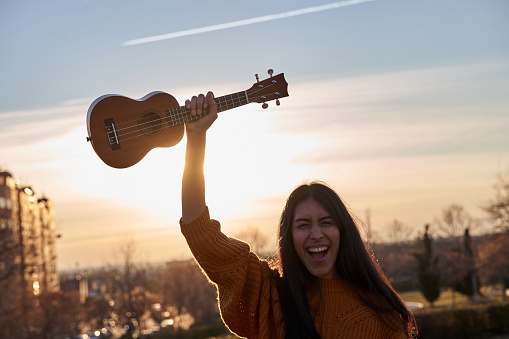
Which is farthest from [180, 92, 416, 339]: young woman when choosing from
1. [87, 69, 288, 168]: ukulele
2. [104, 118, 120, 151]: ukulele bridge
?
[104, 118, 120, 151]: ukulele bridge

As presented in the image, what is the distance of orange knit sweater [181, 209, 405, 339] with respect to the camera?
9.89ft

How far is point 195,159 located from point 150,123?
0.62 m

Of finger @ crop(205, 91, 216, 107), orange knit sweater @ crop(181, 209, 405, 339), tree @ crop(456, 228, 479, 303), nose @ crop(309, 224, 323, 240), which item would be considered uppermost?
finger @ crop(205, 91, 216, 107)

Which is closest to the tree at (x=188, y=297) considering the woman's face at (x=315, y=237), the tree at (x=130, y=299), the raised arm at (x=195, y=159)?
the tree at (x=130, y=299)

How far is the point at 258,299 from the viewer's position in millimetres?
3158

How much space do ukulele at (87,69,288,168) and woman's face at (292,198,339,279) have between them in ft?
2.21

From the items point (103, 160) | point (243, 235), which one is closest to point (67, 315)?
point (243, 235)

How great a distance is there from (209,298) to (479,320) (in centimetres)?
2205

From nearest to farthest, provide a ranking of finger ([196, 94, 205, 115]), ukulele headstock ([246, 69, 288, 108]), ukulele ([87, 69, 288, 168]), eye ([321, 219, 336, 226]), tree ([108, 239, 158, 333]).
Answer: finger ([196, 94, 205, 115]) → eye ([321, 219, 336, 226]) → ukulele ([87, 69, 288, 168]) → ukulele headstock ([246, 69, 288, 108]) → tree ([108, 239, 158, 333])

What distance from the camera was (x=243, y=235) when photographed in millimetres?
52375

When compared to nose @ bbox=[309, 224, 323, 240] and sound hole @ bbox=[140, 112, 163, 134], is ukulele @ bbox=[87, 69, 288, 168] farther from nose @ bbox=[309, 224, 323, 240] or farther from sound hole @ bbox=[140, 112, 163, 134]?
nose @ bbox=[309, 224, 323, 240]

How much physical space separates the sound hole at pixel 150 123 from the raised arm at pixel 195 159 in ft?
1.35

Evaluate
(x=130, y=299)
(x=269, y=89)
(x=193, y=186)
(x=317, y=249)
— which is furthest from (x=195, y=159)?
(x=130, y=299)

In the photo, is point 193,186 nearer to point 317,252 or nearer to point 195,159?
point 195,159
